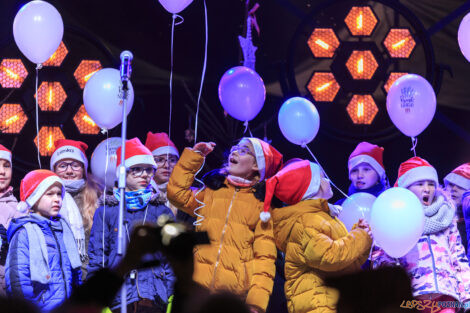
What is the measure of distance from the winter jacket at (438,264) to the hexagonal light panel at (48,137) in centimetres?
324

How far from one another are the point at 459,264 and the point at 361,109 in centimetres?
224

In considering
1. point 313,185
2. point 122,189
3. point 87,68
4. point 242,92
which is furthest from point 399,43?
point 122,189

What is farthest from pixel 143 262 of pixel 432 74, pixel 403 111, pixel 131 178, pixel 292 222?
pixel 432 74

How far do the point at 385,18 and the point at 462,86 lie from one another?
3.04 ft

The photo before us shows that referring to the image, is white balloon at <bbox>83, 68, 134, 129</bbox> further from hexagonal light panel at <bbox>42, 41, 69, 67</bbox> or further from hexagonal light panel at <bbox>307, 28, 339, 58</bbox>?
hexagonal light panel at <bbox>307, 28, 339, 58</bbox>

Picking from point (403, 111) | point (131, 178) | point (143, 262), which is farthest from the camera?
point (403, 111)

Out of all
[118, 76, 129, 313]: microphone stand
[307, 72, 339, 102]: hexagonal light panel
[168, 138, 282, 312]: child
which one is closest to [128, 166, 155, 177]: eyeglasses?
[168, 138, 282, 312]: child

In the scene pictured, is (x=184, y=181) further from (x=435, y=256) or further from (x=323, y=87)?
(x=323, y=87)

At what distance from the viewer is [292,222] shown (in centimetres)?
470

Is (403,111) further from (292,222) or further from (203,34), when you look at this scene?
(203,34)

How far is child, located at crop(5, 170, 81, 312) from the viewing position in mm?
4535

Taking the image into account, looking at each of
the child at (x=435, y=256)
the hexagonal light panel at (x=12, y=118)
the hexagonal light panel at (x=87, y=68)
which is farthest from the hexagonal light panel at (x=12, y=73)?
the child at (x=435, y=256)

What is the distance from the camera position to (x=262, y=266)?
470 cm

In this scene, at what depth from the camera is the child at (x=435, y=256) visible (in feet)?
16.1
